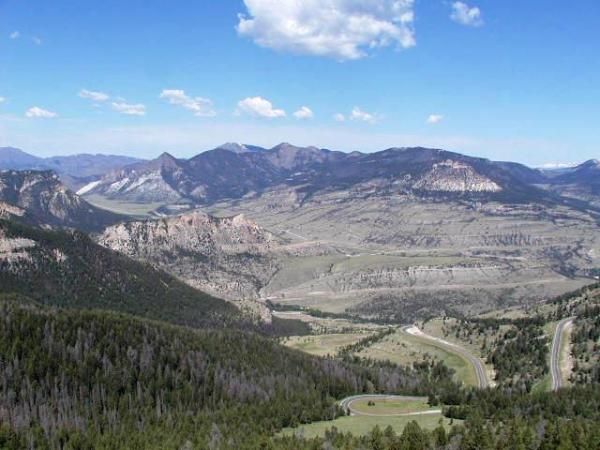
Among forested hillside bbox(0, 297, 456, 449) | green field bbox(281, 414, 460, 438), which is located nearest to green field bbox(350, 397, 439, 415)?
forested hillside bbox(0, 297, 456, 449)

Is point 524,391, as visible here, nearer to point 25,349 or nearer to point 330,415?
point 330,415

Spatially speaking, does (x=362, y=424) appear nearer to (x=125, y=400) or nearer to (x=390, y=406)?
(x=390, y=406)

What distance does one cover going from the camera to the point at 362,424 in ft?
487

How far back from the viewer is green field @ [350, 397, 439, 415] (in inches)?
6511

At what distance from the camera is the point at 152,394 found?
615ft

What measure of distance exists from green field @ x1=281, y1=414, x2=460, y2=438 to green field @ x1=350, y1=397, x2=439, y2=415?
356 inches

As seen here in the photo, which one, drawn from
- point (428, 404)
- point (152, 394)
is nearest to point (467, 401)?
point (428, 404)

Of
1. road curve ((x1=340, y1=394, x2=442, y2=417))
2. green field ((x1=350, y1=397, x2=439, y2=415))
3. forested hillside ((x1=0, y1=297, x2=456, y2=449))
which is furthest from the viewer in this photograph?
green field ((x1=350, y1=397, x2=439, y2=415))

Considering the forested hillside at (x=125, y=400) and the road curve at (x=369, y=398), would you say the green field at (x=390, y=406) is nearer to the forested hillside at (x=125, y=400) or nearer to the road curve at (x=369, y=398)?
the road curve at (x=369, y=398)

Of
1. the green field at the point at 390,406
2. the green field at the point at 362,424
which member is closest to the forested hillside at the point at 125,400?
the green field at the point at 362,424

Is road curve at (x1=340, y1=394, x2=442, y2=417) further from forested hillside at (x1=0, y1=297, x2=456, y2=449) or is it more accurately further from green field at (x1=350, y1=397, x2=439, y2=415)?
forested hillside at (x1=0, y1=297, x2=456, y2=449)

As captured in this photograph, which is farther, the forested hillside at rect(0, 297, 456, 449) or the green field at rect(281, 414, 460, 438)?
the forested hillside at rect(0, 297, 456, 449)

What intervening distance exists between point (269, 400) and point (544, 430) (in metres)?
86.6

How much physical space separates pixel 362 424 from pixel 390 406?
2510 centimetres
